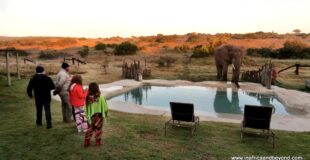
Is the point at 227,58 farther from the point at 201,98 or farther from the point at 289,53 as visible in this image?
the point at 289,53

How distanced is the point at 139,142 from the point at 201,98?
9430mm

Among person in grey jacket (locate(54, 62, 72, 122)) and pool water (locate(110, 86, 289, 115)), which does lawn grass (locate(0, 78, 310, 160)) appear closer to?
person in grey jacket (locate(54, 62, 72, 122))

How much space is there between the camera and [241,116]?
11328mm

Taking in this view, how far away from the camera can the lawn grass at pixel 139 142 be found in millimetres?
6688

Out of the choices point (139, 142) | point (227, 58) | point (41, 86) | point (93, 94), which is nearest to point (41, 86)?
point (41, 86)

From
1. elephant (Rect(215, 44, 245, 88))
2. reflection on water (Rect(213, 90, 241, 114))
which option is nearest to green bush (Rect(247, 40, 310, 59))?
elephant (Rect(215, 44, 245, 88))

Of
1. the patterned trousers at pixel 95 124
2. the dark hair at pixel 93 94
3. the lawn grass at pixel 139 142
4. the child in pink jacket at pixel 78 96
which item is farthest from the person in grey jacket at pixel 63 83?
the patterned trousers at pixel 95 124

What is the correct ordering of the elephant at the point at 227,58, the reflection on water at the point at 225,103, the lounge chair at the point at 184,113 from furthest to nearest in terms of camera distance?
the elephant at the point at 227,58
the reflection on water at the point at 225,103
the lounge chair at the point at 184,113

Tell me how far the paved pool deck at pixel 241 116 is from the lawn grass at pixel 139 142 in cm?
105

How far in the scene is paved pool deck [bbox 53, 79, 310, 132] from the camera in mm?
10219

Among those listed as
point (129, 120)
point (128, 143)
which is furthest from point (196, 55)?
point (128, 143)

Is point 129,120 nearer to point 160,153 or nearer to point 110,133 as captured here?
point 110,133

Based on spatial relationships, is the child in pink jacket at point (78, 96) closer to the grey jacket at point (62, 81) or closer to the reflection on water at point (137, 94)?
the grey jacket at point (62, 81)

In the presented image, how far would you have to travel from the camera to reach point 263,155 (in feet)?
22.4
